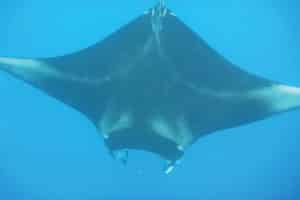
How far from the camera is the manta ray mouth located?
8.39 feet

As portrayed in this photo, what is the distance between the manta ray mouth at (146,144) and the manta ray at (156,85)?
0.02 meters

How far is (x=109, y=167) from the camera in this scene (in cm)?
454

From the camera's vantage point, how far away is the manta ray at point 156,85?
2689 mm

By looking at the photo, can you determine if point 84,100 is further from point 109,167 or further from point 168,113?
point 109,167

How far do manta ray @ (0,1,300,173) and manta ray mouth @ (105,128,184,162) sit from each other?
22mm

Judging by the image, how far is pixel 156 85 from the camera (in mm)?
2789

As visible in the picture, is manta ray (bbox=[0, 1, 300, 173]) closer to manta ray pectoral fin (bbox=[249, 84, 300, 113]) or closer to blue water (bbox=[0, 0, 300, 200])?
manta ray pectoral fin (bbox=[249, 84, 300, 113])

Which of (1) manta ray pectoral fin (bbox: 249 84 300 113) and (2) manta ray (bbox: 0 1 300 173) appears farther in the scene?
(1) manta ray pectoral fin (bbox: 249 84 300 113)

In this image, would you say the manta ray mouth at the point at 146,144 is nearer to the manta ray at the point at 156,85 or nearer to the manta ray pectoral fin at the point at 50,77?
the manta ray at the point at 156,85

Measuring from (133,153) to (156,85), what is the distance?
1729 millimetres

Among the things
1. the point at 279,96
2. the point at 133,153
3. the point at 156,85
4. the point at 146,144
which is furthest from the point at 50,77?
the point at 133,153

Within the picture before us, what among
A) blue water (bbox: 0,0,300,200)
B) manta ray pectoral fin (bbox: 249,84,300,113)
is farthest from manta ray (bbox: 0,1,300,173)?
blue water (bbox: 0,0,300,200)

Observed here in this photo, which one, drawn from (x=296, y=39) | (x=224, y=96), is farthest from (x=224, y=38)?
(x=224, y=96)

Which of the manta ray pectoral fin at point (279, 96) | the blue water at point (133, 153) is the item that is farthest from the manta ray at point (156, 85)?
the blue water at point (133, 153)
